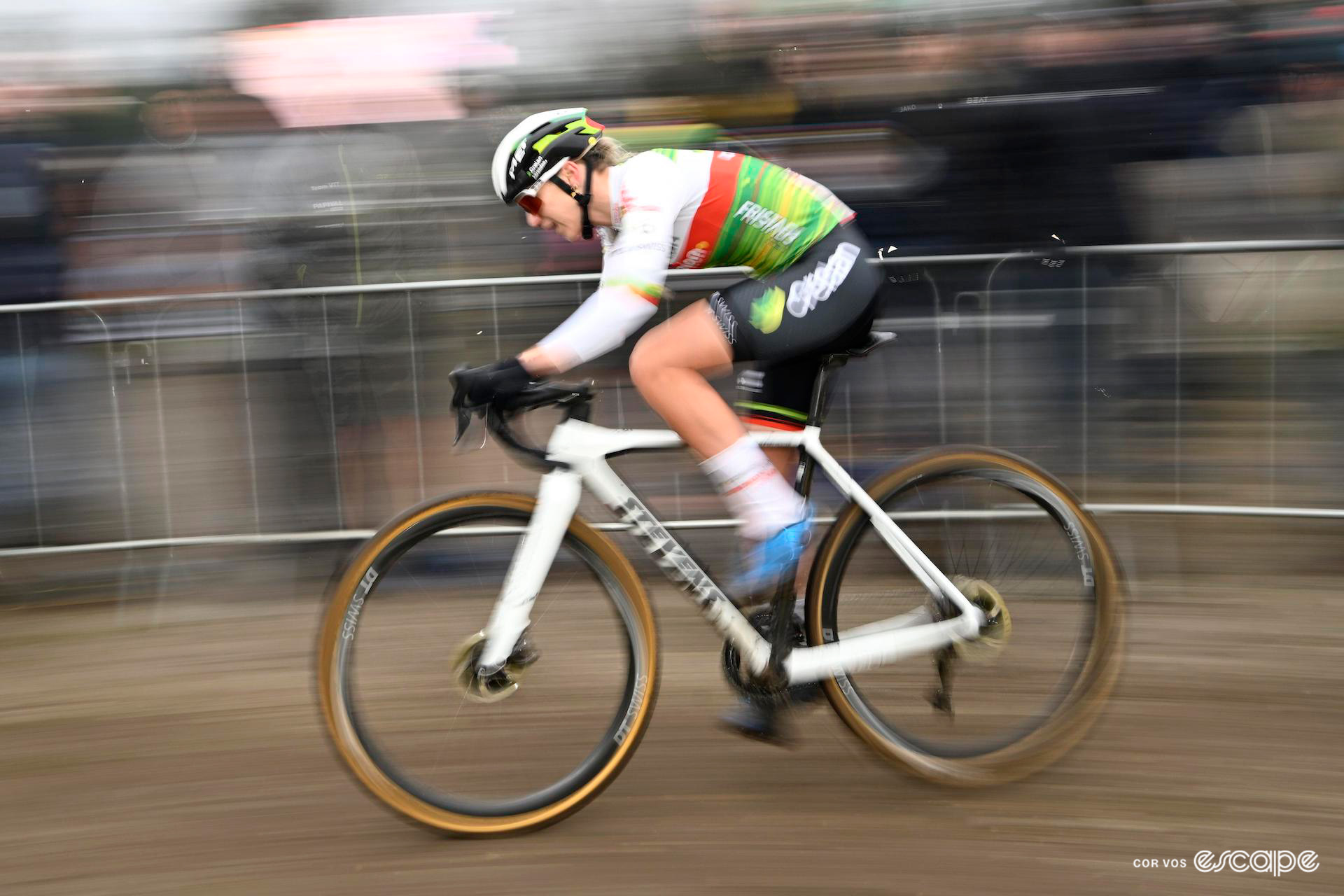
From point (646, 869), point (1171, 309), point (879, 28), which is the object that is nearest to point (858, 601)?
point (646, 869)

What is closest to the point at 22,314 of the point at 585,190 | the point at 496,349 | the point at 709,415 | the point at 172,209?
the point at 172,209

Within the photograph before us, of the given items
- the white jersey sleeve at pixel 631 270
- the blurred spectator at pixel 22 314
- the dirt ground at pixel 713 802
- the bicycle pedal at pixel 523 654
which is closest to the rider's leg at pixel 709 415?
the white jersey sleeve at pixel 631 270

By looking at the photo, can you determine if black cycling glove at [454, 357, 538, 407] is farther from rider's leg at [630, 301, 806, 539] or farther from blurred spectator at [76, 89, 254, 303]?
blurred spectator at [76, 89, 254, 303]

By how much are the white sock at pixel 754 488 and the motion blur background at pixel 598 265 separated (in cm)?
128

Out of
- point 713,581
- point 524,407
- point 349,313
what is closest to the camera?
point 524,407

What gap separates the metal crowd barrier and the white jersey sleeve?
2.01 metres

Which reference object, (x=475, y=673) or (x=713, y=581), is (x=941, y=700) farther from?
(x=475, y=673)

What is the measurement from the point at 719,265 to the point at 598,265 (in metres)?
2.16

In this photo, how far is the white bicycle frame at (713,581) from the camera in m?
3.30

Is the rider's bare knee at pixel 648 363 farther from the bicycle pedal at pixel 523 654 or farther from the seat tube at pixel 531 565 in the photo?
the bicycle pedal at pixel 523 654

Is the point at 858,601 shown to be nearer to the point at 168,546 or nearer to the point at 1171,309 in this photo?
the point at 1171,309

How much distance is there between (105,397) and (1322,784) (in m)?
4.67

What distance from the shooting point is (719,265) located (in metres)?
3.52

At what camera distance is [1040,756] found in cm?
355
